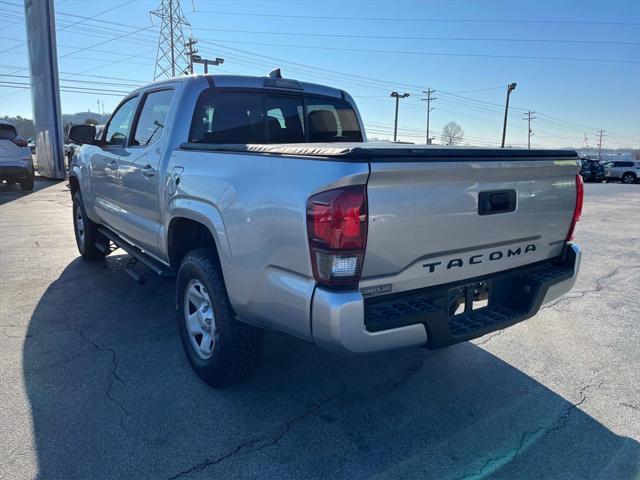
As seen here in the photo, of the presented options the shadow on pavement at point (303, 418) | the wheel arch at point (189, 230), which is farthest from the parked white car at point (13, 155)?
the wheel arch at point (189, 230)

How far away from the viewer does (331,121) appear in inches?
183

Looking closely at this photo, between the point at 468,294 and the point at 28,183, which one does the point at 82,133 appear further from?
the point at 28,183

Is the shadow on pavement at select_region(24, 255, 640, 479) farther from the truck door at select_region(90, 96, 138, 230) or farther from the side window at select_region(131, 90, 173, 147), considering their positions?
the side window at select_region(131, 90, 173, 147)

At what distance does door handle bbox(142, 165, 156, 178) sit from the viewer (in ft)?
12.3

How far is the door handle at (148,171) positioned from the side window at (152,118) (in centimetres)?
24

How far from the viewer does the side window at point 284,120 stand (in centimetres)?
413

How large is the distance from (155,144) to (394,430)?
8.99ft

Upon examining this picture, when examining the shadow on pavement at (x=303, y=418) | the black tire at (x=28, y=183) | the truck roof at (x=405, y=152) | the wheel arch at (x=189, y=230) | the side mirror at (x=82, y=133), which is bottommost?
the shadow on pavement at (x=303, y=418)

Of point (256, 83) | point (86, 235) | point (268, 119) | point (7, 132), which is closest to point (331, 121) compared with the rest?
point (268, 119)

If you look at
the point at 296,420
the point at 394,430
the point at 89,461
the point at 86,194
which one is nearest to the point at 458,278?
the point at 394,430

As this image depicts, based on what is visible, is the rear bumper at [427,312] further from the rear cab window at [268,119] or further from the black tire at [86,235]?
the black tire at [86,235]

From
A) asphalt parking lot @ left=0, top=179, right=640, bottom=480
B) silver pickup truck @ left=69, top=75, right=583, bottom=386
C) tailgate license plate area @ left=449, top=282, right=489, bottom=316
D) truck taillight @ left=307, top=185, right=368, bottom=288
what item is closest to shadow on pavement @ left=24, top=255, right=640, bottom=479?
asphalt parking lot @ left=0, top=179, right=640, bottom=480

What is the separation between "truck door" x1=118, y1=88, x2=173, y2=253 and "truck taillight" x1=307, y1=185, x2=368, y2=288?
1917 millimetres

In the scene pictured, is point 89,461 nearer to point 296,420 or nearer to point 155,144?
point 296,420
